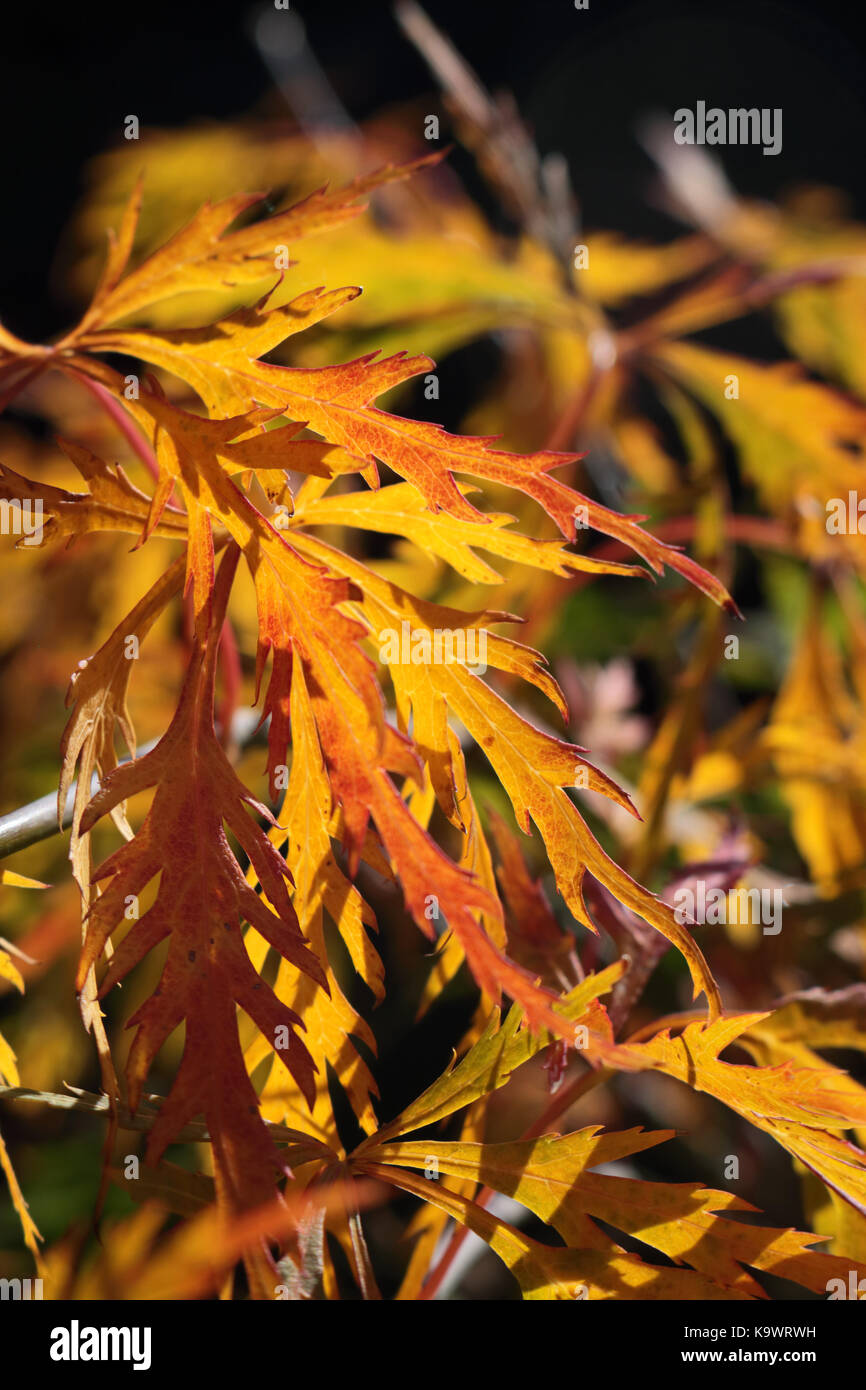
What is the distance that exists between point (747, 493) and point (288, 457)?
2.07ft

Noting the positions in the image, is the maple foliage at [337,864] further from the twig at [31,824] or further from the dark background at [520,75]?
the dark background at [520,75]

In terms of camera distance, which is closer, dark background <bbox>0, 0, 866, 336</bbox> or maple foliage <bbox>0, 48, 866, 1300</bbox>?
maple foliage <bbox>0, 48, 866, 1300</bbox>

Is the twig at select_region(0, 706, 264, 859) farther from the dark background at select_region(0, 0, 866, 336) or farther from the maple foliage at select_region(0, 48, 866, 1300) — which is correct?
the dark background at select_region(0, 0, 866, 336)

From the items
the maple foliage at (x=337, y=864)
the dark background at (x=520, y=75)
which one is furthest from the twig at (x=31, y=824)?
the dark background at (x=520, y=75)

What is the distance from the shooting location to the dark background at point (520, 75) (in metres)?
1.96

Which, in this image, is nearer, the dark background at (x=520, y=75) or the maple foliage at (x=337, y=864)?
the maple foliage at (x=337, y=864)

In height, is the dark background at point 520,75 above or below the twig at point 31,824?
above

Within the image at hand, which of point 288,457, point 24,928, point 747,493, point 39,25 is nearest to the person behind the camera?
point 288,457

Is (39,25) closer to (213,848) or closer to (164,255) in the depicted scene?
(164,255)

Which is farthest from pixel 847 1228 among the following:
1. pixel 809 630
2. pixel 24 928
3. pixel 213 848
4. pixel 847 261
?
pixel 847 261

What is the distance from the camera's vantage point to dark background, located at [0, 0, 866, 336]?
1959 mm

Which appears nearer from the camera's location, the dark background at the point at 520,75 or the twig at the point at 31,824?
the twig at the point at 31,824

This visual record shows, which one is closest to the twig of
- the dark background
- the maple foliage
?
the maple foliage

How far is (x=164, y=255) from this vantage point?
0.38m
